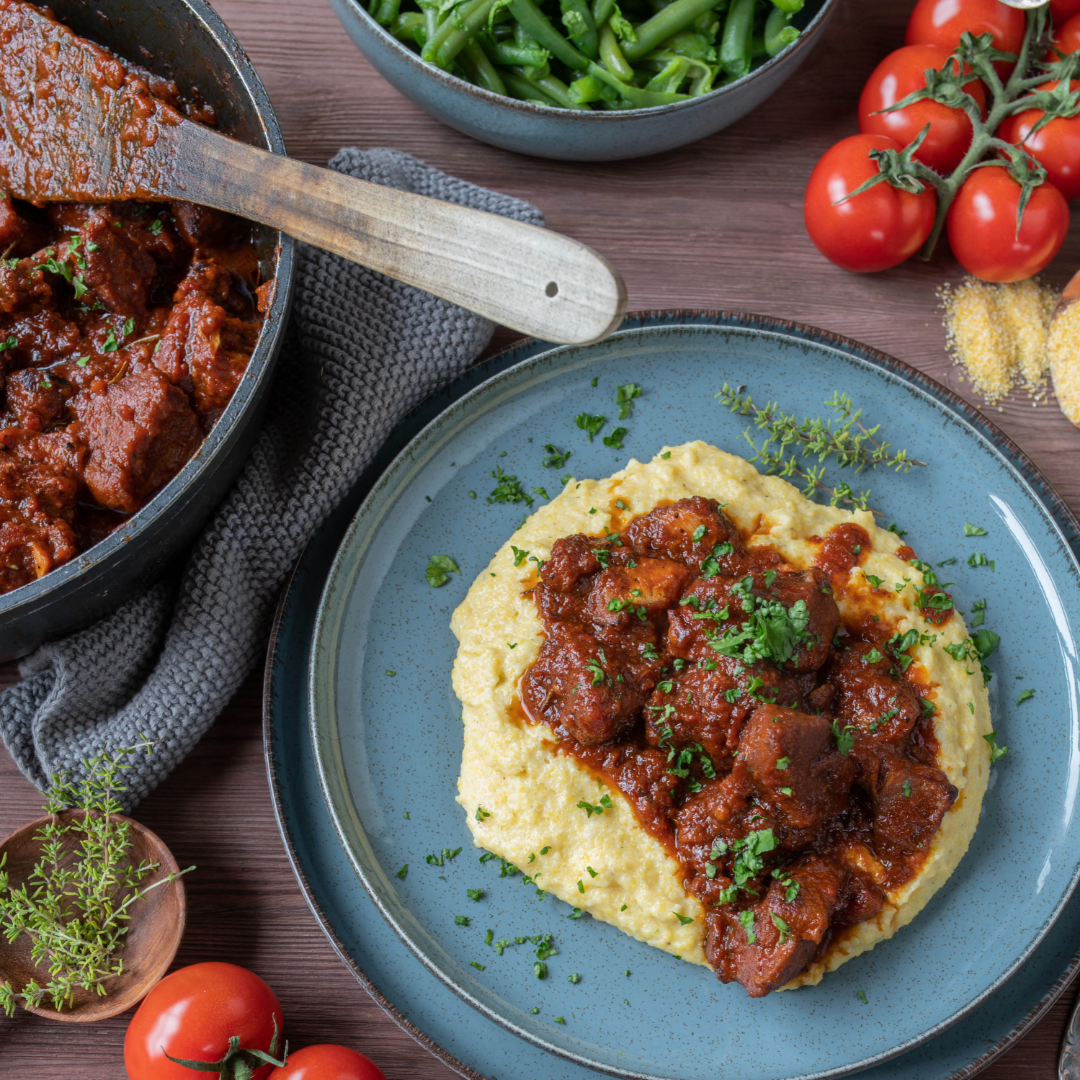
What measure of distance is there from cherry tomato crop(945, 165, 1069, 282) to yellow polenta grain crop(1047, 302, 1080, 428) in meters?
0.31

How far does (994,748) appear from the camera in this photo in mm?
4164

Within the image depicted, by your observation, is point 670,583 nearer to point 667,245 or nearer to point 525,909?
point 525,909

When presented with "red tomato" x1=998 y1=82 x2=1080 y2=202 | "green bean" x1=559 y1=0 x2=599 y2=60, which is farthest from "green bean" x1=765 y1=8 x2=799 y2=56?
"red tomato" x1=998 y1=82 x2=1080 y2=202

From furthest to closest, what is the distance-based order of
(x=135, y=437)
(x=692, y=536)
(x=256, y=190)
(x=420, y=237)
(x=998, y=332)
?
(x=998, y=332) → (x=692, y=536) → (x=256, y=190) → (x=135, y=437) → (x=420, y=237)

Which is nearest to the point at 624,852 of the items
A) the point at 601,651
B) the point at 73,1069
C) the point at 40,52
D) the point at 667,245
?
the point at 601,651

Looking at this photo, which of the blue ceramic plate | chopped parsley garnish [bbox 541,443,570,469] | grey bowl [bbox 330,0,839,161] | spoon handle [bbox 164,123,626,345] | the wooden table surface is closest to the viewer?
spoon handle [bbox 164,123,626,345]

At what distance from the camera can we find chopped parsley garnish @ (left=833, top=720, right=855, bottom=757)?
149 inches

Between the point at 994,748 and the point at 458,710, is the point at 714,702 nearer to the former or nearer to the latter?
the point at 458,710

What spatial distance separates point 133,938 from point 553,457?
2.71m

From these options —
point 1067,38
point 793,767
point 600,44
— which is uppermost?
point 600,44

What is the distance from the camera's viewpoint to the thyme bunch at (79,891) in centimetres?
394

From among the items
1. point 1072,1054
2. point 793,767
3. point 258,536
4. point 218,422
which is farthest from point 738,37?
point 1072,1054

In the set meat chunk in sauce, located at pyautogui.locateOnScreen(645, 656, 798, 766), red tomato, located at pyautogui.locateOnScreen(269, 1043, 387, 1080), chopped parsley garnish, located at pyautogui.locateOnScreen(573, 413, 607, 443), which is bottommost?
red tomato, located at pyautogui.locateOnScreen(269, 1043, 387, 1080)

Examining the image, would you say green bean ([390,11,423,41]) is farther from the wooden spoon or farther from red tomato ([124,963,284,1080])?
red tomato ([124,963,284,1080])
